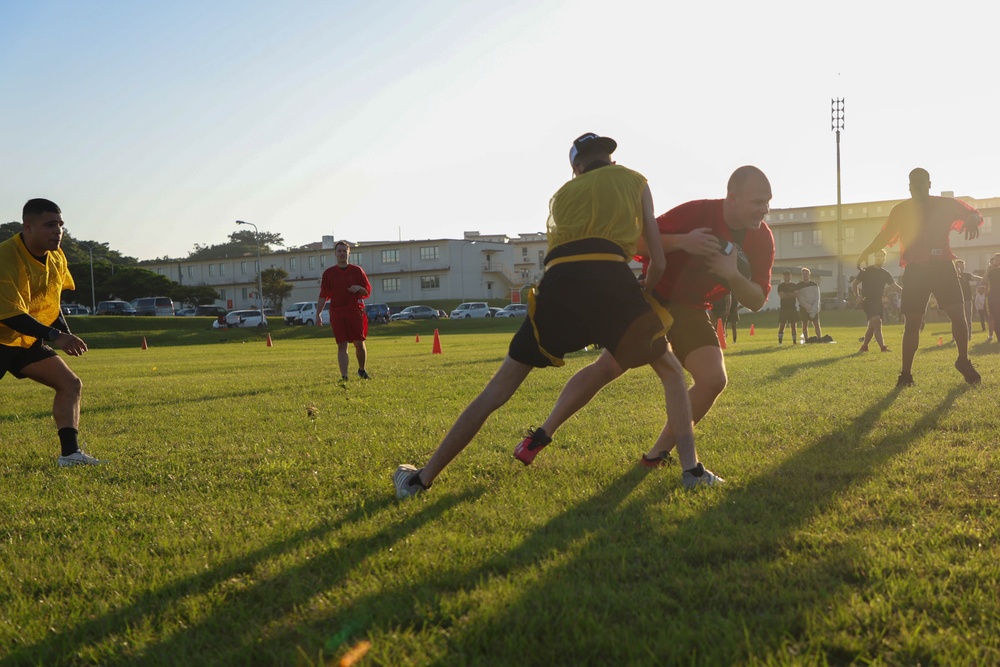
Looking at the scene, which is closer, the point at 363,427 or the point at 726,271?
the point at 726,271

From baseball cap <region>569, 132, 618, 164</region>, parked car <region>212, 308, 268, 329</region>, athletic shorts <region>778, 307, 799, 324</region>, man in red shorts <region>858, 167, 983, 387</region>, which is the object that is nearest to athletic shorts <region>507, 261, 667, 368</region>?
baseball cap <region>569, 132, 618, 164</region>

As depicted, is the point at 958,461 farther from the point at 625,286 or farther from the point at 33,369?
the point at 33,369

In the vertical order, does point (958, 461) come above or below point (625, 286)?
below

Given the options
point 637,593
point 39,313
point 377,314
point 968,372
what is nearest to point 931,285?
point 968,372

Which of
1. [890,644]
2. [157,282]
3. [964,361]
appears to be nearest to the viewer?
[890,644]

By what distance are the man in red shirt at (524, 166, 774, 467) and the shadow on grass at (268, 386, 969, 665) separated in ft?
2.51

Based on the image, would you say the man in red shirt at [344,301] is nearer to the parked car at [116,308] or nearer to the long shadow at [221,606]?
the long shadow at [221,606]

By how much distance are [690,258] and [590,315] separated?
0.87m

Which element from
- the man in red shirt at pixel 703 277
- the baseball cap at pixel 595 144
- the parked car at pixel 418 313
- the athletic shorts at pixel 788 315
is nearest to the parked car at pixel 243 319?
the parked car at pixel 418 313

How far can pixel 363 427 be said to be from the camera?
7.23 m

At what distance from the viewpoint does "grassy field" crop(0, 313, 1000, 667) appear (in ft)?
8.39

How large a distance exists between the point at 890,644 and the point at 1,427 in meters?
8.31

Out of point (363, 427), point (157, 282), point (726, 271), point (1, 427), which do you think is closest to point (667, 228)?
point (726, 271)

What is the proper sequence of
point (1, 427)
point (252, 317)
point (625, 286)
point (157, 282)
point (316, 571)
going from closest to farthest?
point (316, 571) < point (625, 286) < point (1, 427) < point (252, 317) < point (157, 282)
